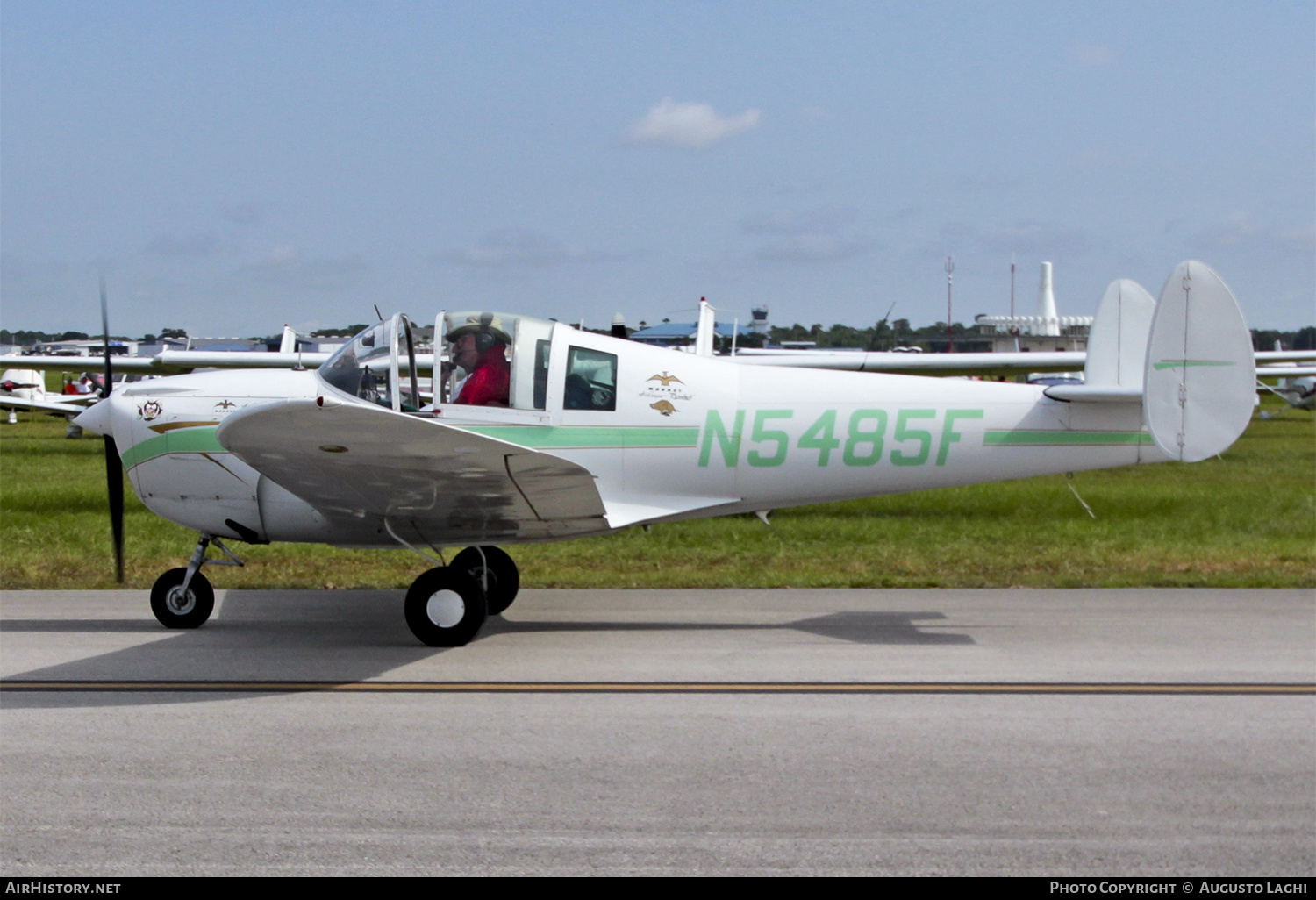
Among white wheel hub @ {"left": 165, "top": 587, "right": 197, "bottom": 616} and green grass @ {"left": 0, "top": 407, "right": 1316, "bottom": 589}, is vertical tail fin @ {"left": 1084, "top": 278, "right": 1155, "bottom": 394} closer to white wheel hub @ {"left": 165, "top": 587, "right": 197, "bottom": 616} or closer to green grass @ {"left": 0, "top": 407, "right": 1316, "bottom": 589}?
green grass @ {"left": 0, "top": 407, "right": 1316, "bottom": 589}

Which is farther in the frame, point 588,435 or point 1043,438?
point 1043,438

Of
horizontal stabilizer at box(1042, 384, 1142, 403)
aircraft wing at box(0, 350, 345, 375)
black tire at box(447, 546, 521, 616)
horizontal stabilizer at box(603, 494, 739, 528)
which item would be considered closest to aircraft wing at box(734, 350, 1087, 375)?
aircraft wing at box(0, 350, 345, 375)

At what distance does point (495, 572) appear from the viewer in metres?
8.98

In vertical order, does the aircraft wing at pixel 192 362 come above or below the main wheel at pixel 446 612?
above

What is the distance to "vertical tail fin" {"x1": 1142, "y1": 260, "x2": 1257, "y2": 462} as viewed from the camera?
7.71 m

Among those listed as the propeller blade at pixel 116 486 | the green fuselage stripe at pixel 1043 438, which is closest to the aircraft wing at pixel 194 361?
the propeller blade at pixel 116 486

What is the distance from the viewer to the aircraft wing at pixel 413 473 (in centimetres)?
636

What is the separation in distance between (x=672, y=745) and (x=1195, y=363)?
454 cm

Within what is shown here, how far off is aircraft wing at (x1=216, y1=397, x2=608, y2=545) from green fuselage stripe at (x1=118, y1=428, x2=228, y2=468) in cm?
92

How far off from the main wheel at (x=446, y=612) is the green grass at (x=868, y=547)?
2771mm

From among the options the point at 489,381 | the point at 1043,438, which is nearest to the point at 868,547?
the point at 1043,438

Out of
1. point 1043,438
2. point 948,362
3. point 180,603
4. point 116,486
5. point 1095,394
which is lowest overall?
point 180,603

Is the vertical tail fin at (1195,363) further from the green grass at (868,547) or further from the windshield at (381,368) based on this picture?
the windshield at (381,368)

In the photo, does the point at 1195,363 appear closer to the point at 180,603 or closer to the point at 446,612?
the point at 446,612
